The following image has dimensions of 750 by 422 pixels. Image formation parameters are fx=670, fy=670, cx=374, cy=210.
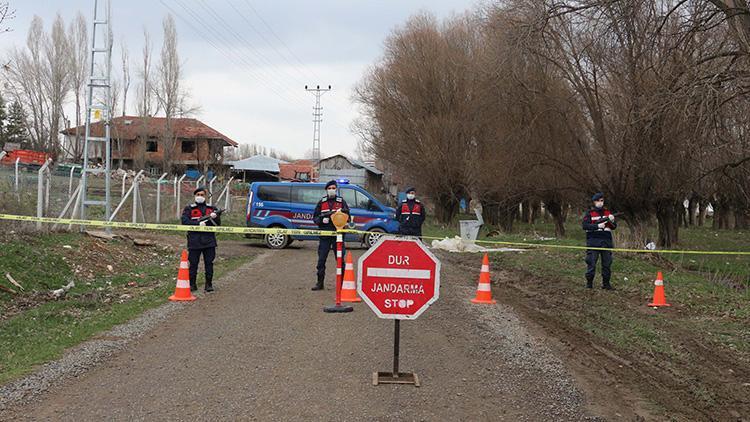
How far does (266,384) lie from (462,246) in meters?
16.4

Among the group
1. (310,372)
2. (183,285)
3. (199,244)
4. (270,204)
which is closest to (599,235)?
(199,244)

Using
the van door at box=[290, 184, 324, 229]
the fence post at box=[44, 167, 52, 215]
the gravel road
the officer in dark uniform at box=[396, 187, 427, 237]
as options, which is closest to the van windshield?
the van door at box=[290, 184, 324, 229]

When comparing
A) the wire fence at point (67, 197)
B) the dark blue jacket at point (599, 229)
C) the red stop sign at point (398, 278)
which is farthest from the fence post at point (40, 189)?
the dark blue jacket at point (599, 229)

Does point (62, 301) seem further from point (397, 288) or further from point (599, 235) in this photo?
point (599, 235)

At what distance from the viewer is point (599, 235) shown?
505 inches

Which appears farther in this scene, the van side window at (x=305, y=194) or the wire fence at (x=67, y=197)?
the van side window at (x=305, y=194)

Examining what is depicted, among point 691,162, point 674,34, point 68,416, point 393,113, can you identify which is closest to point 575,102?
point 691,162

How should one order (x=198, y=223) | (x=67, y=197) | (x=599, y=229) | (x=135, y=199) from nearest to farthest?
(x=198, y=223)
(x=599, y=229)
(x=67, y=197)
(x=135, y=199)

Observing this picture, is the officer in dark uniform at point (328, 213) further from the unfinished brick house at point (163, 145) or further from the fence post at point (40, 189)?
the unfinished brick house at point (163, 145)

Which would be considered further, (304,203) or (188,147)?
(188,147)

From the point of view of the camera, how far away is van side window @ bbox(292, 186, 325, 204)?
2122 cm

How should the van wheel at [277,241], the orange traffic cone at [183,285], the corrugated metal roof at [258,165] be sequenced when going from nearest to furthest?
1. the orange traffic cone at [183,285]
2. the van wheel at [277,241]
3. the corrugated metal roof at [258,165]

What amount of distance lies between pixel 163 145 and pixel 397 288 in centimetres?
6609

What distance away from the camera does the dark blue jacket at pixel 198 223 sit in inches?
451
